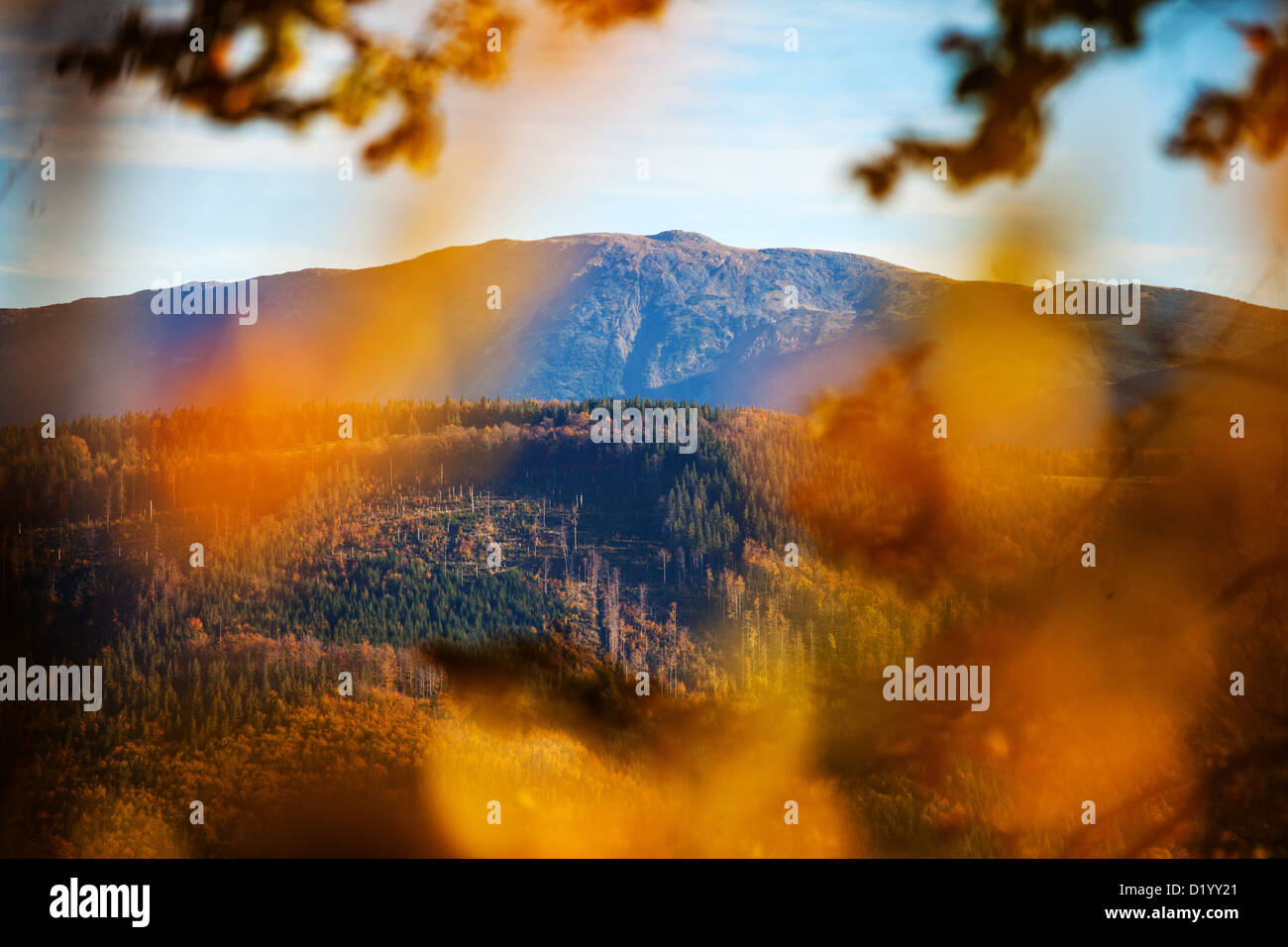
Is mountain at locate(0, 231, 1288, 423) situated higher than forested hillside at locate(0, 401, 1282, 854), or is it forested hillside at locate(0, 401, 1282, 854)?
mountain at locate(0, 231, 1288, 423)

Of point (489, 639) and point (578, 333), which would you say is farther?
point (578, 333)

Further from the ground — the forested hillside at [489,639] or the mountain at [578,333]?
the mountain at [578,333]

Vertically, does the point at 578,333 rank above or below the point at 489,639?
above

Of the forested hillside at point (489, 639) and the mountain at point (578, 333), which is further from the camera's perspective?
the mountain at point (578, 333)

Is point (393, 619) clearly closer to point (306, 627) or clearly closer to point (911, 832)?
point (306, 627)

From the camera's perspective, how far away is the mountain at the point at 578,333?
42.5 ft

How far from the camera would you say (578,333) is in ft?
454

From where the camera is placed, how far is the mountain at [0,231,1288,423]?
1295 cm

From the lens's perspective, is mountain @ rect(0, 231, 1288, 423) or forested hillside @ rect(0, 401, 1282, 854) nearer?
forested hillside @ rect(0, 401, 1282, 854)

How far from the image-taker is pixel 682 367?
102m
